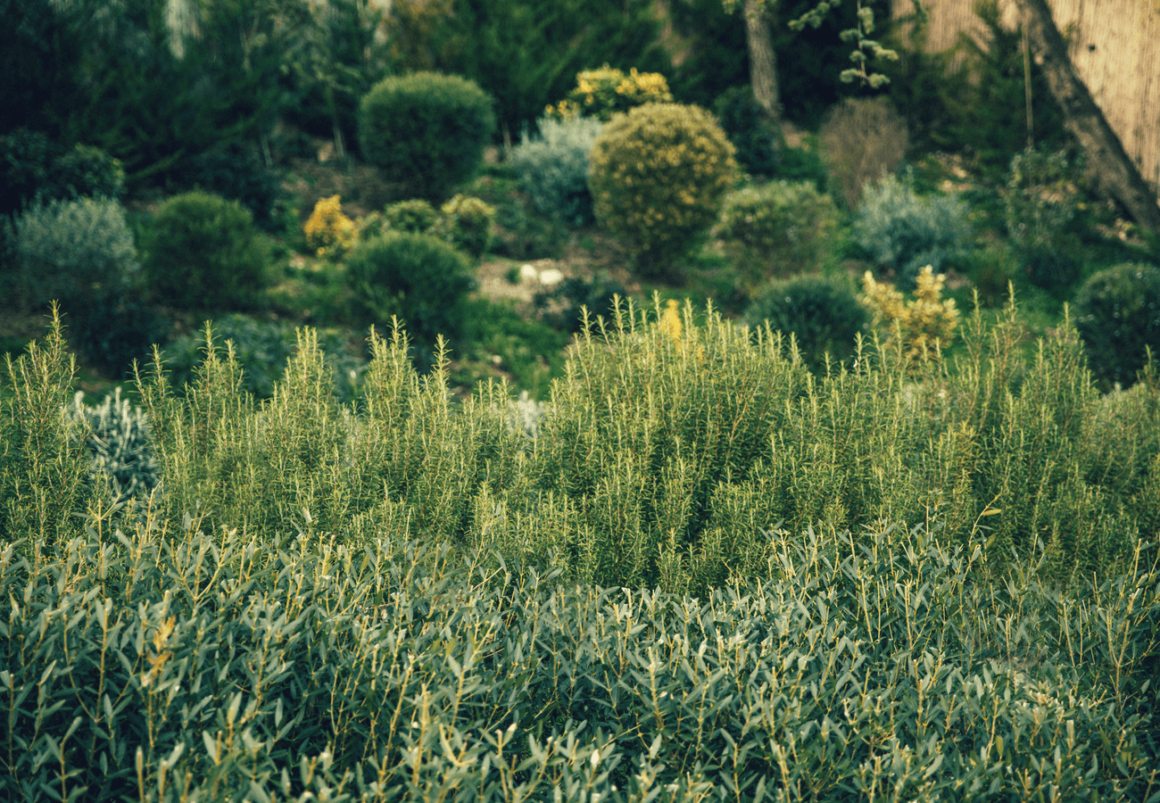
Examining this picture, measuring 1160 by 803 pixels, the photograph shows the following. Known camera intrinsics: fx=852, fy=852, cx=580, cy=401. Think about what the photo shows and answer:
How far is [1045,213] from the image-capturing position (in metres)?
11.9

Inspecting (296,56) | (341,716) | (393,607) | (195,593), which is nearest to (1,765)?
(195,593)

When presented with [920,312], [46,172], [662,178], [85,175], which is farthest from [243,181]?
[920,312]

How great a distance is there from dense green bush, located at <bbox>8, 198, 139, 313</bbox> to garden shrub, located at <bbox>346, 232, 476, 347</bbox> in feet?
7.16

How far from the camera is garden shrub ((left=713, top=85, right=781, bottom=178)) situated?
1512cm

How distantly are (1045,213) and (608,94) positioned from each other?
727cm

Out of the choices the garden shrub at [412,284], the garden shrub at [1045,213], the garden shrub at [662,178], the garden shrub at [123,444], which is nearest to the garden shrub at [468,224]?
the garden shrub at [662,178]

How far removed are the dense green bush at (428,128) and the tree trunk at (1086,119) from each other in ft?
22.9

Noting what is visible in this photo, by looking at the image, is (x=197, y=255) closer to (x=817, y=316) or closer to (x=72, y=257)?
(x=72, y=257)

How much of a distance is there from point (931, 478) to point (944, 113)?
46.6ft

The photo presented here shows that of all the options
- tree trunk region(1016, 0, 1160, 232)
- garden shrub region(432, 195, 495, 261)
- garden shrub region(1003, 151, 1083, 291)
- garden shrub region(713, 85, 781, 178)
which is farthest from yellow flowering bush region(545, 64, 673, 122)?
tree trunk region(1016, 0, 1160, 232)

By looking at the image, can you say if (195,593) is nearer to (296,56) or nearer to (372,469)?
(372,469)

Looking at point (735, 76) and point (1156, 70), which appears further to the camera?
point (735, 76)

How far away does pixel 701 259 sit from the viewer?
12055mm

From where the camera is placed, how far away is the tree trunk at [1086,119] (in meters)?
8.02
